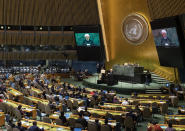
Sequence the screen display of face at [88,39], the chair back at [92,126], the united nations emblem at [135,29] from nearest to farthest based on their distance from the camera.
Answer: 1. the chair back at [92,126]
2. the united nations emblem at [135,29]
3. the screen display of face at [88,39]

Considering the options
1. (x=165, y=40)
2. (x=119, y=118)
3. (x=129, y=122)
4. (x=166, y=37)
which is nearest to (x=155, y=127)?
(x=129, y=122)

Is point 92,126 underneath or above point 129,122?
above

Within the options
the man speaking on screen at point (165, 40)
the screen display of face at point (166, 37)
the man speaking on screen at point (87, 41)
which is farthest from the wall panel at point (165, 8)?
the man speaking on screen at point (87, 41)

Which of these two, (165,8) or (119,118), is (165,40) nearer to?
(165,8)

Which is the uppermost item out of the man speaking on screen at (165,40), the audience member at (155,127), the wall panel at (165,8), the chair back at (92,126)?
the wall panel at (165,8)

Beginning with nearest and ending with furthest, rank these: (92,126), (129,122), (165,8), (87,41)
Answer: (92,126) → (129,122) → (165,8) → (87,41)

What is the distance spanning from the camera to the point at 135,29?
2522 cm

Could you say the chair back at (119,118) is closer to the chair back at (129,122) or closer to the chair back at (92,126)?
the chair back at (129,122)

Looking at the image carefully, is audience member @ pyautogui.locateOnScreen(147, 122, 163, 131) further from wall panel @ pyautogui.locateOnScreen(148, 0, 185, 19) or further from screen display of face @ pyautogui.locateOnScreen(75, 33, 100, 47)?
screen display of face @ pyautogui.locateOnScreen(75, 33, 100, 47)

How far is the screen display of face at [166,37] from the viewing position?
16517mm

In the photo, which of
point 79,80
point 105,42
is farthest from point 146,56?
point 79,80

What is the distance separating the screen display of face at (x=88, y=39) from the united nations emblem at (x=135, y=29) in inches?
131

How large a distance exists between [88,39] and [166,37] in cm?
1148

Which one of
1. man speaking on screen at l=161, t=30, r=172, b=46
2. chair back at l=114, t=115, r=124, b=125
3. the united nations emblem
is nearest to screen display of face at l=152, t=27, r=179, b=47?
man speaking on screen at l=161, t=30, r=172, b=46
